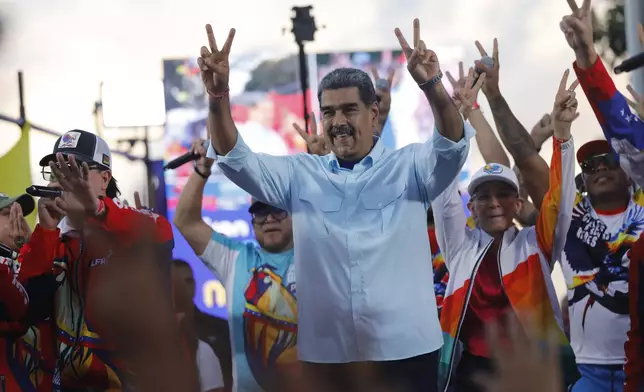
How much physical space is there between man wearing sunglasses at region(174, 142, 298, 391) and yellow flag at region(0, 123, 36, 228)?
396cm

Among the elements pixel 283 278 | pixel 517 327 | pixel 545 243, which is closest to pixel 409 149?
pixel 545 243

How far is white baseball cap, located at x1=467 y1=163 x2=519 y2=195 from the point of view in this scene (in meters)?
4.64

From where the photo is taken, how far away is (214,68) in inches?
130

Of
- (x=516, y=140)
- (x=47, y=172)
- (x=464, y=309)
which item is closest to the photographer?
(x=47, y=172)

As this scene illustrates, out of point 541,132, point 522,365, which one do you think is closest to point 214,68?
point 522,365

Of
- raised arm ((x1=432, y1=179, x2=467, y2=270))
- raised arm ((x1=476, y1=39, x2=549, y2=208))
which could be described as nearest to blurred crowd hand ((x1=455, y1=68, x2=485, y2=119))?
raised arm ((x1=476, y1=39, x2=549, y2=208))

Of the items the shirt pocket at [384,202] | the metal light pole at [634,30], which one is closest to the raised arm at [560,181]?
the shirt pocket at [384,202]

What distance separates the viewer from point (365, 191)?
347 centimetres

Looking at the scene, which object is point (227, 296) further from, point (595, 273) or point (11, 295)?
point (595, 273)

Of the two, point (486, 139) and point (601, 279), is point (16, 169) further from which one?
point (601, 279)

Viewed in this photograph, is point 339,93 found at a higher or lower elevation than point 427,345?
higher

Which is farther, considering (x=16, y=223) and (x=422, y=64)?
(x=16, y=223)

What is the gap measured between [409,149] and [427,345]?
761 mm

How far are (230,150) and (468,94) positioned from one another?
151 centimetres
